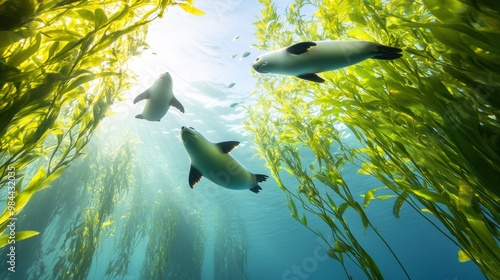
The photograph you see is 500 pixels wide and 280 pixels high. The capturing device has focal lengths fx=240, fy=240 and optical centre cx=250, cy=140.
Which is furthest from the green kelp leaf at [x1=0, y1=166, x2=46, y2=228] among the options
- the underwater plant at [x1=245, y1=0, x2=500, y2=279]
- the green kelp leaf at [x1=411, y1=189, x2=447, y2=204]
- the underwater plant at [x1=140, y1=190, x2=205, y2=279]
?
the underwater plant at [x1=140, y1=190, x2=205, y2=279]

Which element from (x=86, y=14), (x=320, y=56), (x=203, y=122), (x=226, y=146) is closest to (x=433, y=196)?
(x=320, y=56)

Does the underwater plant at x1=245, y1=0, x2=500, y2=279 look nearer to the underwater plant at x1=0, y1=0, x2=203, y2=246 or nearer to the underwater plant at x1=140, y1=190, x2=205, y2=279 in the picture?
the underwater plant at x1=0, y1=0, x2=203, y2=246

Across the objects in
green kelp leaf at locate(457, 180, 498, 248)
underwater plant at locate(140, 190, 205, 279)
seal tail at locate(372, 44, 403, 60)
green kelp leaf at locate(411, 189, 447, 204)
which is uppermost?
seal tail at locate(372, 44, 403, 60)

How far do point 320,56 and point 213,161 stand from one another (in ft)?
4.82

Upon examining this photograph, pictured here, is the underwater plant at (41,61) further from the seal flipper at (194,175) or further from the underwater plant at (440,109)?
the underwater plant at (440,109)

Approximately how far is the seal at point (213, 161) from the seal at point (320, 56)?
3.16 feet

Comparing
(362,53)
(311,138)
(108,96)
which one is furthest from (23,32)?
(311,138)

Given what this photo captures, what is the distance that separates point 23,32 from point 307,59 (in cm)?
185

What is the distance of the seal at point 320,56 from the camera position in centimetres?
177

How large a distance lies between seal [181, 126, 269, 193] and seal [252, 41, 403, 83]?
96 centimetres

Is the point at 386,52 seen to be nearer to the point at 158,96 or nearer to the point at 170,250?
the point at 158,96

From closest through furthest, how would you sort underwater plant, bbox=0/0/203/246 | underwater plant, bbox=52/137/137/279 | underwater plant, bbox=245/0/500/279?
underwater plant, bbox=0/0/203/246 → underwater plant, bbox=245/0/500/279 → underwater plant, bbox=52/137/137/279

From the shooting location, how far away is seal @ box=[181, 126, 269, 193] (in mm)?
2496

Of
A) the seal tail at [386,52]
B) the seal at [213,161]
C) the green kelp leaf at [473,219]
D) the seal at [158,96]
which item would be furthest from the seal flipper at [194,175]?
the green kelp leaf at [473,219]
